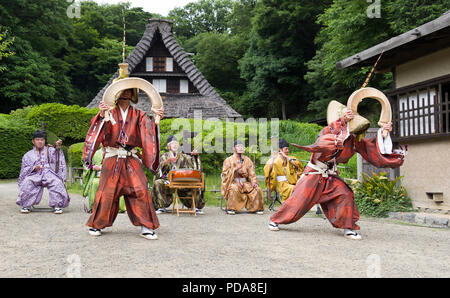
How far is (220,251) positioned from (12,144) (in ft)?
56.5

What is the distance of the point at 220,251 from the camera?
5188 millimetres

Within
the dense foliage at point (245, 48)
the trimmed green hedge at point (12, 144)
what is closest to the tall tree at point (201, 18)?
the dense foliage at point (245, 48)

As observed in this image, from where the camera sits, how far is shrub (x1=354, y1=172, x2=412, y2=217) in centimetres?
886

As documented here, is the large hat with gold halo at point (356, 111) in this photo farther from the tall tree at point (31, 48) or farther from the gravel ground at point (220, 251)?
the tall tree at point (31, 48)

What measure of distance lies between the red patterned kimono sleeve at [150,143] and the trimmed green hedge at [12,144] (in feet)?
50.4

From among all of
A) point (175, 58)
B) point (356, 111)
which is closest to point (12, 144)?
point (175, 58)

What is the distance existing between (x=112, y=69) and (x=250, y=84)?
476 inches

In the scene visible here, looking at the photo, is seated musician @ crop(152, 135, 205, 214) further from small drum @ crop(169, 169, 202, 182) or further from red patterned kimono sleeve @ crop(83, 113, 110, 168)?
red patterned kimono sleeve @ crop(83, 113, 110, 168)

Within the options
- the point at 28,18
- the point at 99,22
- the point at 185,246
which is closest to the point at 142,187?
the point at 185,246

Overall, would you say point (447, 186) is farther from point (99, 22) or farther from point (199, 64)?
point (99, 22)

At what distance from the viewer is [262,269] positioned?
430cm

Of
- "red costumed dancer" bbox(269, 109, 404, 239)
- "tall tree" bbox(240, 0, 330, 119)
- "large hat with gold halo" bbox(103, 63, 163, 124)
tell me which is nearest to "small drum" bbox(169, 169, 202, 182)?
"red costumed dancer" bbox(269, 109, 404, 239)

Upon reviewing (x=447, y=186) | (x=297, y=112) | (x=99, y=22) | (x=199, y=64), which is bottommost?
(x=447, y=186)

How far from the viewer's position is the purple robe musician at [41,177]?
9.05 m
